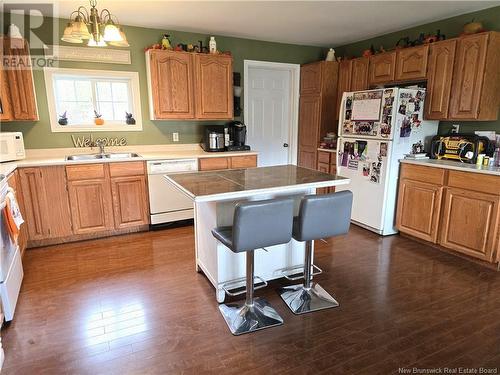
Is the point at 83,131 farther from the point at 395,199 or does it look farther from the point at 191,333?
the point at 395,199

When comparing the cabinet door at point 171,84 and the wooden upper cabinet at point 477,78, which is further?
the cabinet door at point 171,84

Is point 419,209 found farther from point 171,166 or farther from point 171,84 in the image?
point 171,84

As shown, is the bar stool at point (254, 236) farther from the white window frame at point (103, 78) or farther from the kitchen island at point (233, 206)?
the white window frame at point (103, 78)

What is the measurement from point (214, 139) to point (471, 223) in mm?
2985

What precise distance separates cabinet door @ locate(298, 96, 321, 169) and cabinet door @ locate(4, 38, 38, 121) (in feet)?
11.7

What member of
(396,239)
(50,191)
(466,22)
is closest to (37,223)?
(50,191)

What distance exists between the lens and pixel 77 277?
2.74 m

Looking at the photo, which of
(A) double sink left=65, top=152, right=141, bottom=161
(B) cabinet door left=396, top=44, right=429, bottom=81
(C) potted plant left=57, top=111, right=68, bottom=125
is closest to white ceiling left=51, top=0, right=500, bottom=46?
(B) cabinet door left=396, top=44, right=429, bottom=81

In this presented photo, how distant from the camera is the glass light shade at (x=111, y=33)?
91.4 inches

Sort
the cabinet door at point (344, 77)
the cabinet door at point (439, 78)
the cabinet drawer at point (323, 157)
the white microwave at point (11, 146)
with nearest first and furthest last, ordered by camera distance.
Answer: the white microwave at point (11, 146), the cabinet door at point (439, 78), the cabinet door at point (344, 77), the cabinet drawer at point (323, 157)

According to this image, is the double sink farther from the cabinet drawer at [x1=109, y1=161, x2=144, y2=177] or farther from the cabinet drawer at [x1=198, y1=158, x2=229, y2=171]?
the cabinet drawer at [x1=198, y1=158, x2=229, y2=171]

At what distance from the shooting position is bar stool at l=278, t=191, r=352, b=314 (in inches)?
80.9

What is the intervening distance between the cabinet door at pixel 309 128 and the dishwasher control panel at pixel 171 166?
1929mm

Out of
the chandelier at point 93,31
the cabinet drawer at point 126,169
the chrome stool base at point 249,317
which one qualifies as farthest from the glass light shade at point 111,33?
the chrome stool base at point 249,317
